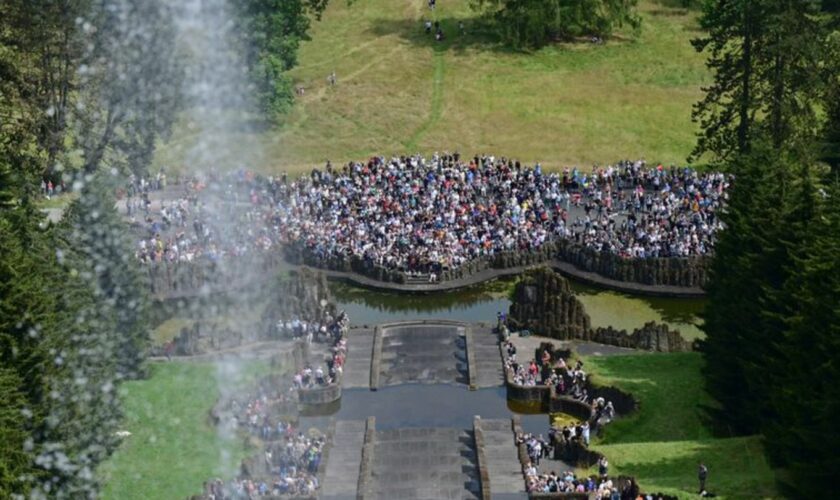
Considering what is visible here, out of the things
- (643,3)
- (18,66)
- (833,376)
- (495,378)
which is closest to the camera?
(833,376)

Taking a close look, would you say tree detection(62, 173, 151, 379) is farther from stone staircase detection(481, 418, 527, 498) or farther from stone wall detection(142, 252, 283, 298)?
stone staircase detection(481, 418, 527, 498)

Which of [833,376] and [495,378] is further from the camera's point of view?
[495,378]

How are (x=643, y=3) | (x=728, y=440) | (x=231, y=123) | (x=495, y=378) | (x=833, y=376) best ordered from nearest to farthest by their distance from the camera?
(x=833, y=376) < (x=728, y=440) < (x=495, y=378) < (x=231, y=123) < (x=643, y=3)

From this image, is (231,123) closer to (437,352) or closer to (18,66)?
(18,66)

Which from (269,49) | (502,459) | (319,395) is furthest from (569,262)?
(269,49)

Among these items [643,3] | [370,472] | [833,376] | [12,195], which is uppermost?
[643,3]

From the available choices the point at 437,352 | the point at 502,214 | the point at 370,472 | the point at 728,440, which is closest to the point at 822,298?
the point at 728,440

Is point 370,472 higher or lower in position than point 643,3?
lower

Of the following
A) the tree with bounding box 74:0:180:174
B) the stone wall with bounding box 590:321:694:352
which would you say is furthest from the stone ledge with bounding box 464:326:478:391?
the tree with bounding box 74:0:180:174
